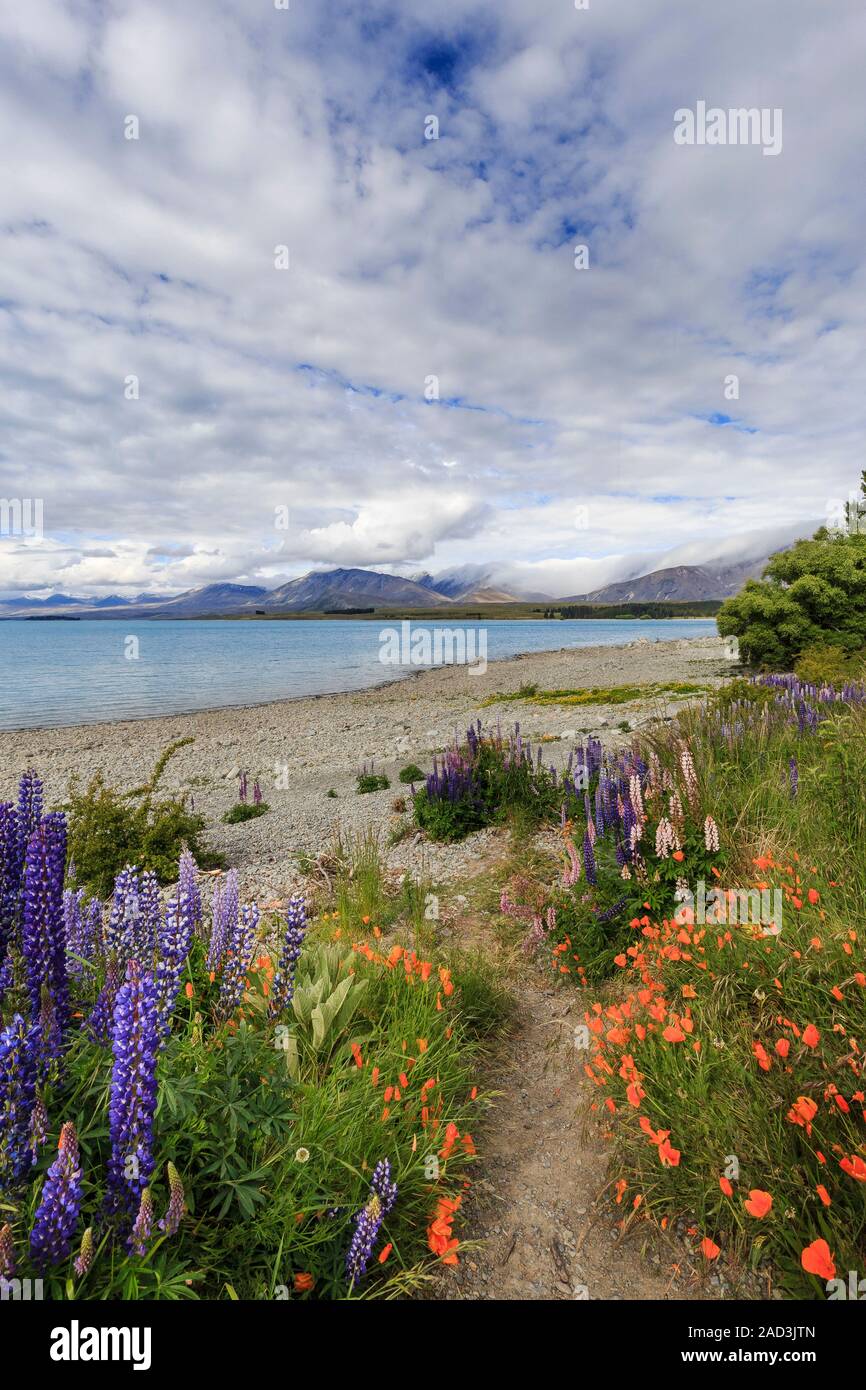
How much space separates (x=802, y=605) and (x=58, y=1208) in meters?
26.2

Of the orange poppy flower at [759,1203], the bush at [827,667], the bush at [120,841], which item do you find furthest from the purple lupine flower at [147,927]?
the bush at [827,667]

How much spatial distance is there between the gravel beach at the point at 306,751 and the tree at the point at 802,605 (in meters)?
5.56

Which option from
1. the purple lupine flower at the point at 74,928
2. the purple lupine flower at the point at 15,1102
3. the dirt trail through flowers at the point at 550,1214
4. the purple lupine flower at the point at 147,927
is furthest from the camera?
the purple lupine flower at the point at 74,928

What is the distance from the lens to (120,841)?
28.7 ft

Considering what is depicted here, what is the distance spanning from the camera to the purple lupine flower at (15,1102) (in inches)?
71.6

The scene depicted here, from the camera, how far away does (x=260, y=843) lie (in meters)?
10.0

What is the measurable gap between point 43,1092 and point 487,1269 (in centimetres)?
216

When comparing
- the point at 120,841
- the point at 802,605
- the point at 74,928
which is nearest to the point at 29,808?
the point at 74,928

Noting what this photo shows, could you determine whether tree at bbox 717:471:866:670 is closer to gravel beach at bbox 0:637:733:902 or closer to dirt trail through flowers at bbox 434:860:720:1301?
gravel beach at bbox 0:637:733:902

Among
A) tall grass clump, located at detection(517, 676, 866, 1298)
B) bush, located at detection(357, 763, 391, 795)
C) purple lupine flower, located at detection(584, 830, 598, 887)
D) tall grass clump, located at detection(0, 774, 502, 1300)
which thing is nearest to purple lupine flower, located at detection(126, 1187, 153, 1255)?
tall grass clump, located at detection(0, 774, 502, 1300)

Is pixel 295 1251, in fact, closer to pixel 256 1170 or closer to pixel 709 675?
pixel 256 1170

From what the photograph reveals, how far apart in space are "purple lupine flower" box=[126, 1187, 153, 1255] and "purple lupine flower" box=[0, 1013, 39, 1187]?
39cm

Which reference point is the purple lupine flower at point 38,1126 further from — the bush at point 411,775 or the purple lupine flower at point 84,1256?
the bush at point 411,775
